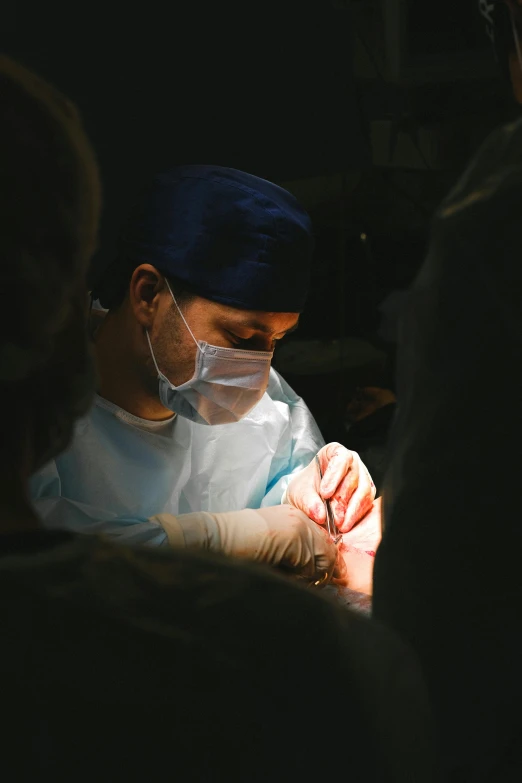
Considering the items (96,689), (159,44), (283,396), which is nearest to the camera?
(96,689)

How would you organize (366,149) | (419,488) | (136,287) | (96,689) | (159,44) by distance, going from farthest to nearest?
(136,287) → (159,44) → (366,149) → (419,488) → (96,689)

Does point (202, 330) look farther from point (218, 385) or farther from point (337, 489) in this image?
point (337, 489)

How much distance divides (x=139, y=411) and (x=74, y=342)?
3.95 ft

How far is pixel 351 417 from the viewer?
1949 millimetres

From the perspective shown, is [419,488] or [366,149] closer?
[419,488]

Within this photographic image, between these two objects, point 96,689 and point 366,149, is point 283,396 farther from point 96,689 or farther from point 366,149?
point 96,689

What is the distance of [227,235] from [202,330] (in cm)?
24

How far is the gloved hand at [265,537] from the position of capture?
5.51 feet

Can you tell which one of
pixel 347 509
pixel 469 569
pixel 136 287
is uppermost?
pixel 469 569

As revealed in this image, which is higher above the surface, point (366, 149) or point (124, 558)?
point (366, 149)

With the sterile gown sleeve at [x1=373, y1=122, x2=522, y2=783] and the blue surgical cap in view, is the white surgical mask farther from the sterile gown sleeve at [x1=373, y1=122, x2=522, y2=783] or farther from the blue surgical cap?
the sterile gown sleeve at [x1=373, y1=122, x2=522, y2=783]

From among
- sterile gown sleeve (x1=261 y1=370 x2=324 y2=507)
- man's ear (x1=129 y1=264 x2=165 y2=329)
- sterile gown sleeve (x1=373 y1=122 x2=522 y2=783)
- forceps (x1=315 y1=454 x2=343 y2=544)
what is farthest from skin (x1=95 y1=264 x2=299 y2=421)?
sterile gown sleeve (x1=373 y1=122 x2=522 y2=783)

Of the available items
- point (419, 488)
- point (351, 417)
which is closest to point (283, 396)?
point (351, 417)

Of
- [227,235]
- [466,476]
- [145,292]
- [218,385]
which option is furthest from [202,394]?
[466,476]
